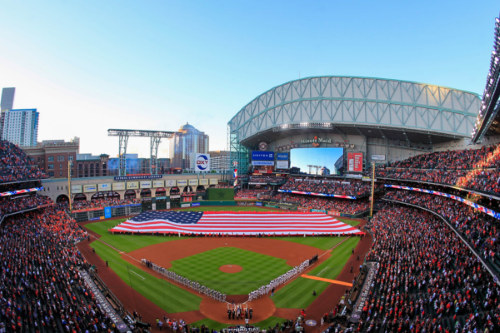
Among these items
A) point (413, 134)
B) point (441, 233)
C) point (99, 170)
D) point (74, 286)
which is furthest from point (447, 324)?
point (99, 170)

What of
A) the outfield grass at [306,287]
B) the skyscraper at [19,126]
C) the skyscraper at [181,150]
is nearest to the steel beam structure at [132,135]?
the outfield grass at [306,287]

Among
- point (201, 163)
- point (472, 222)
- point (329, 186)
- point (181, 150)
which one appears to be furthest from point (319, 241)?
point (181, 150)

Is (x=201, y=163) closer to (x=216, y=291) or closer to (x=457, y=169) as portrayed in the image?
(x=216, y=291)

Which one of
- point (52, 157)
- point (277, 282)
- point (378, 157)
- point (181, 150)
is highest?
point (181, 150)

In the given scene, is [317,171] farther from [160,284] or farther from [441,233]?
[160,284]

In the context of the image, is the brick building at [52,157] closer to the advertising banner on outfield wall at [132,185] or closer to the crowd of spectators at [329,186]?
the advertising banner on outfield wall at [132,185]

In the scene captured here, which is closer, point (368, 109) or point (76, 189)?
point (76, 189)
